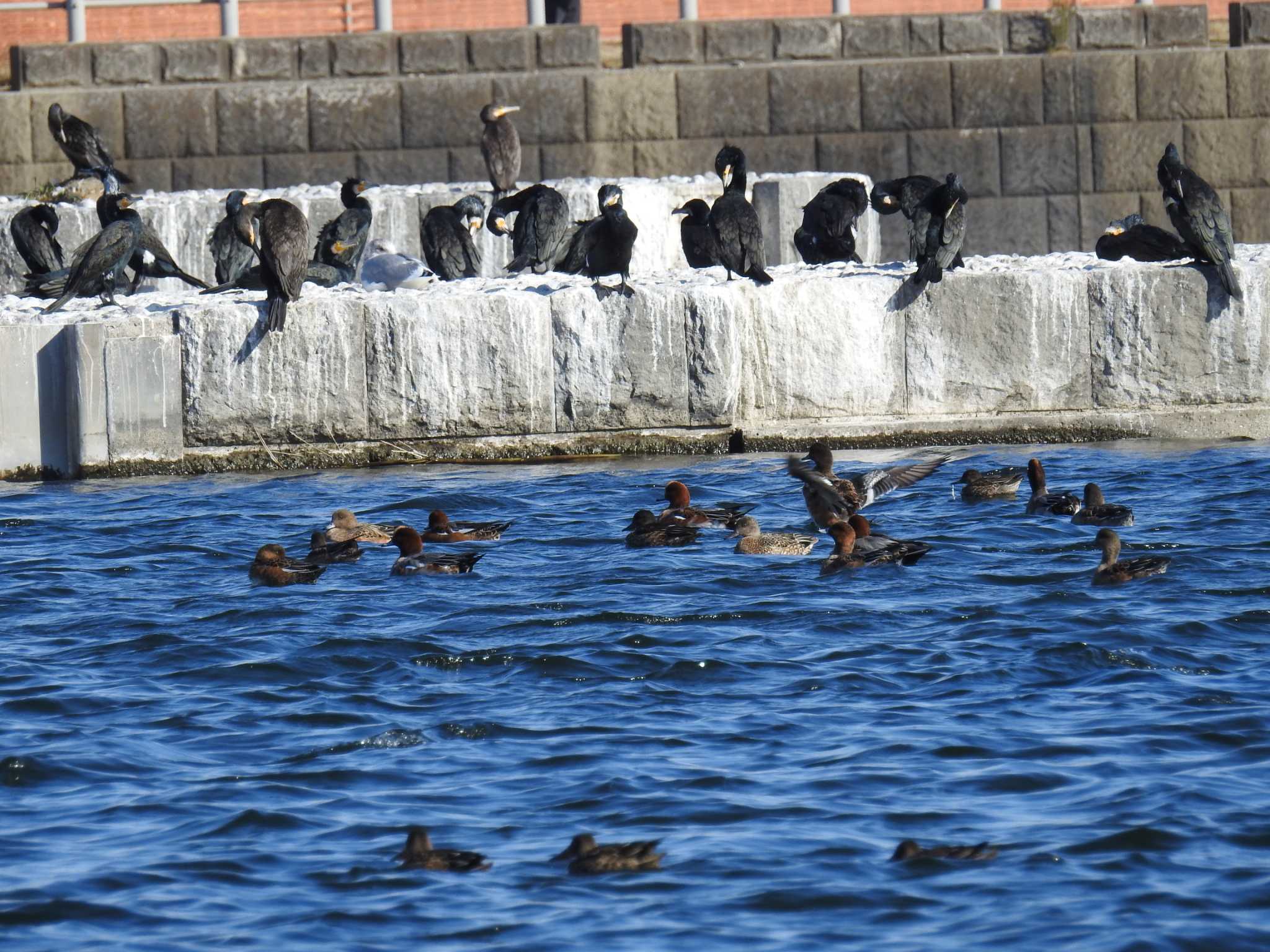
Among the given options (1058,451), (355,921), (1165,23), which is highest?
(1165,23)

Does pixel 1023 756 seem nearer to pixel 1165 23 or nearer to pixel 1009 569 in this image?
pixel 1009 569

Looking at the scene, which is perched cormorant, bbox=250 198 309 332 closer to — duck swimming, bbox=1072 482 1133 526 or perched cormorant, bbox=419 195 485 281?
perched cormorant, bbox=419 195 485 281

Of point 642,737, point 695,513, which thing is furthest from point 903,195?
point 642,737

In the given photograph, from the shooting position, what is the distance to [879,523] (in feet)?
34.9

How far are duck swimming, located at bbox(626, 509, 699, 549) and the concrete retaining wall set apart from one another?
2.78 meters

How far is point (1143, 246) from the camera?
1436cm

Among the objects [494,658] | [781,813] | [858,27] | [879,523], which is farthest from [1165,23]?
[781,813]

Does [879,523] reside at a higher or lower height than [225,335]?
lower

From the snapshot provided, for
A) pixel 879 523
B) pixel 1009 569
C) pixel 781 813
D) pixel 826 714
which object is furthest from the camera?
pixel 879 523

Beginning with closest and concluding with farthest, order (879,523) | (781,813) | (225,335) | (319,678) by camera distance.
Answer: (781,813)
(319,678)
(879,523)
(225,335)

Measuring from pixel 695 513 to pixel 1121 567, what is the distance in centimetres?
231

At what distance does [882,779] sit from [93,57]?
14.1m

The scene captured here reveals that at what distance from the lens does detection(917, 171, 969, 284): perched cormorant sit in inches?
502

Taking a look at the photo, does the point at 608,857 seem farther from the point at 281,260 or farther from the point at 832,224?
the point at 832,224
